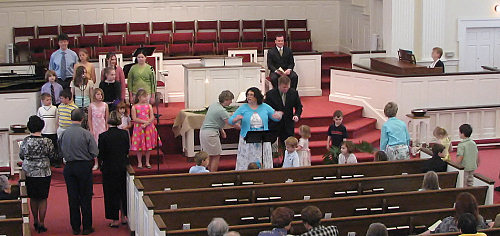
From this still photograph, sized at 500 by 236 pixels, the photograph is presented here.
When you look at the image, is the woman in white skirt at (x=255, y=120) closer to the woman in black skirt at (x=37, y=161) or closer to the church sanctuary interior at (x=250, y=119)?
the church sanctuary interior at (x=250, y=119)

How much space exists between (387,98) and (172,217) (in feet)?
Result: 25.4

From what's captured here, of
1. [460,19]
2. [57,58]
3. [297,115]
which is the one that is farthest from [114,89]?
[460,19]

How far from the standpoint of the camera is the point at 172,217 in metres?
9.91

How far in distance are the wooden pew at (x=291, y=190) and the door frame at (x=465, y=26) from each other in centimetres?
824

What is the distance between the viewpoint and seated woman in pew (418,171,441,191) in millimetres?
10539

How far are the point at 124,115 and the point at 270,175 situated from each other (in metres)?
3.29

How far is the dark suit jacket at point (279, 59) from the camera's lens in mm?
16703

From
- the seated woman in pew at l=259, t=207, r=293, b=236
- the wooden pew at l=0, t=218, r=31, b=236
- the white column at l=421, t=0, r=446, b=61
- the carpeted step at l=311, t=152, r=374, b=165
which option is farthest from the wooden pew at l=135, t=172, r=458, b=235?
the white column at l=421, t=0, r=446, b=61

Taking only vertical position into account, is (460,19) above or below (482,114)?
above

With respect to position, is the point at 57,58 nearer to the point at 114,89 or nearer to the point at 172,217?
the point at 114,89

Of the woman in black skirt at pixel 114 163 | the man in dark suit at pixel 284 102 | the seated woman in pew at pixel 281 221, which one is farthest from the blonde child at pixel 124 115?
the seated woman in pew at pixel 281 221

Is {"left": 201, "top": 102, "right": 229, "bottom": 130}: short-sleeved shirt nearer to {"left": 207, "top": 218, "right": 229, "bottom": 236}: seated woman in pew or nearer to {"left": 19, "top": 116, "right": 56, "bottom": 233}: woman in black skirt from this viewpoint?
{"left": 19, "top": 116, "right": 56, "bottom": 233}: woman in black skirt

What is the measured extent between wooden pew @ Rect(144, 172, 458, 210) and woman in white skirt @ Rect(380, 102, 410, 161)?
1.52 m

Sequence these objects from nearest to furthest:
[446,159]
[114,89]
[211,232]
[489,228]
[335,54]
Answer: [211,232], [489,228], [446,159], [114,89], [335,54]
